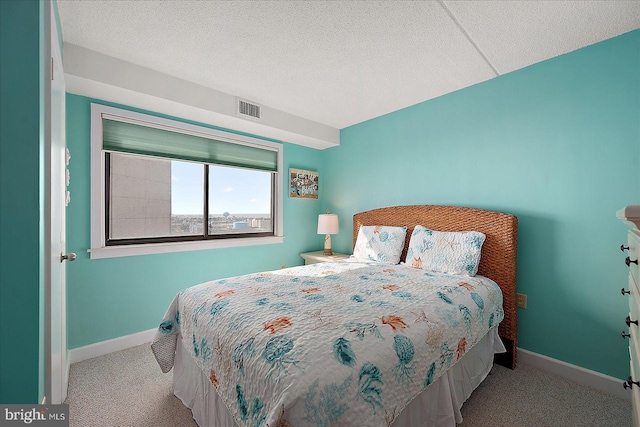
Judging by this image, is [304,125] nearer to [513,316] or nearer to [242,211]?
[242,211]

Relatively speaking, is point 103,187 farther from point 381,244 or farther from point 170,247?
point 381,244

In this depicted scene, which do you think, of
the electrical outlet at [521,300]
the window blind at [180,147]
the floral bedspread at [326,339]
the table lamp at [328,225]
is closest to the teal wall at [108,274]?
the window blind at [180,147]

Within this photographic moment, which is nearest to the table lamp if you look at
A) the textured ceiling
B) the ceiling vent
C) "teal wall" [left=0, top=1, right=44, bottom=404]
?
the ceiling vent

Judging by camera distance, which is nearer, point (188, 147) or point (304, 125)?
point (188, 147)

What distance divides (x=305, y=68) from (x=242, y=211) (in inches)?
75.1

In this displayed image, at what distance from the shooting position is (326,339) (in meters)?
1.12

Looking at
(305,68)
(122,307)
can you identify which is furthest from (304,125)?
(122,307)

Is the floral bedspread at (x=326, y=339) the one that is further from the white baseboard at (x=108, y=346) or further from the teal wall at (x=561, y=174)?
the white baseboard at (x=108, y=346)

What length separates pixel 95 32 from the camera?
6.04ft

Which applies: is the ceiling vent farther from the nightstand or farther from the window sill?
the nightstand

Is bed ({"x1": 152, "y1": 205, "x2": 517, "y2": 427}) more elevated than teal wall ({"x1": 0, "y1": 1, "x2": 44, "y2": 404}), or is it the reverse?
teal wall ({"x1": 0, "y1": 1, "x2": 44, "y2": 404})

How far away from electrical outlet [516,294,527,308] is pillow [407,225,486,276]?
48cm

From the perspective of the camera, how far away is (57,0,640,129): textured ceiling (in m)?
1.62

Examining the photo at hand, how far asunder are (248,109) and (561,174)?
2.82 meters
